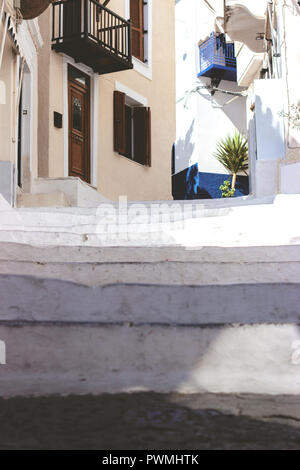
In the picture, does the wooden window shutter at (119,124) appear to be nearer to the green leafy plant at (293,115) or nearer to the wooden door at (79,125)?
the wooden door at (79,125)

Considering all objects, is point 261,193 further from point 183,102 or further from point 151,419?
point 183,102

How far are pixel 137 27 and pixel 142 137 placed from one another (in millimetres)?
2848

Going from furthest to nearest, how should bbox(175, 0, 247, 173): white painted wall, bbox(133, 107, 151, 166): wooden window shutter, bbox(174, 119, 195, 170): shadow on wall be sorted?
bbox(174, 119, 195, 170): shadow on wall
bbox(175, 0, 247, 173): white painted wall
bbox(133, 107, 151, 166): wooden window shutter

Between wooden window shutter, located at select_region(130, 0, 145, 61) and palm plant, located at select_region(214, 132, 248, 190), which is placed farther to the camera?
palm plant, located at select_region(214, 132, 248, 190)

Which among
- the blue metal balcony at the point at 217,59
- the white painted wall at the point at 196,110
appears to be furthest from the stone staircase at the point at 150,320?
the blue metal balcony at the point at 217,59

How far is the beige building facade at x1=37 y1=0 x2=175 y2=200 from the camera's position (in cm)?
1118

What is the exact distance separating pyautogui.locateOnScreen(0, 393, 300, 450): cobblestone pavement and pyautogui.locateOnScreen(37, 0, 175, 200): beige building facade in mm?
7625

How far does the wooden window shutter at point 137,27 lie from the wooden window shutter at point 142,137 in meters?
1.46

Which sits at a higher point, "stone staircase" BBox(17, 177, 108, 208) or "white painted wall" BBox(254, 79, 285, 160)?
"white painted wall" BBox(254, 79, 285, 160)

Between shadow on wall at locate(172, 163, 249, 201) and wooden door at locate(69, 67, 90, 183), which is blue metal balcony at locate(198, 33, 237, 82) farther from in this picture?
wooden door at locate(69, 67, 90, 183)

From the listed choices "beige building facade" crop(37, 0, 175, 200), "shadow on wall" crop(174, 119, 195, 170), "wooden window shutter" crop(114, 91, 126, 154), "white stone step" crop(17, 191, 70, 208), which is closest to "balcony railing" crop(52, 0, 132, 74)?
"beige building facade" crop(37, 0, 175, 200)

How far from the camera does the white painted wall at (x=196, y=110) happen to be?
17.8 metres
